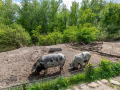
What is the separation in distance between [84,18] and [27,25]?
1886 cm

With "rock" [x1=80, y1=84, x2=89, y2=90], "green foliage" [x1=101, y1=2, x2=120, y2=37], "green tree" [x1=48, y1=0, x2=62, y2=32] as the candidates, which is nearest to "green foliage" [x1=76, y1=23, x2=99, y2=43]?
"green foliage" [x1=101, y1=2, x2=120, y2=37]

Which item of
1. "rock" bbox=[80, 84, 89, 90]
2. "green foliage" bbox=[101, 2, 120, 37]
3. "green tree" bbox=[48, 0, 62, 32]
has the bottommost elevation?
"rock" bbox=[80, 84, 89, 90]

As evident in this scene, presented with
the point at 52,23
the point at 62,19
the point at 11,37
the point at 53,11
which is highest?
the point at 53,11

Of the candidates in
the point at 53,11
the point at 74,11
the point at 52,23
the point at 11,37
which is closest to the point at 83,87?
the point at 11,37

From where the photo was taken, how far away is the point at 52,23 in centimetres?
2875

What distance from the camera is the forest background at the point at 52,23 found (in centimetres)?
1473

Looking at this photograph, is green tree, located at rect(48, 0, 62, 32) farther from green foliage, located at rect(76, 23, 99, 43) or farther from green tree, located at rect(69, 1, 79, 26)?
green foliage, located at rect(76, 23, 99, 43)

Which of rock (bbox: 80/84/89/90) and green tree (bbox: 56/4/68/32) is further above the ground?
green tree (bbox: 56/4/68/32)

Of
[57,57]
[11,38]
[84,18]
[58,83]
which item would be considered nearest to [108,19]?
[84,18]

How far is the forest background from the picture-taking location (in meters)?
14.7

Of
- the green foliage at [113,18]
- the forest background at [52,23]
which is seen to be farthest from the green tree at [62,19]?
the green foliage at [113,18]

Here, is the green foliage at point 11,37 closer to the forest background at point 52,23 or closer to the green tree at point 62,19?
the forest background at point 52,23

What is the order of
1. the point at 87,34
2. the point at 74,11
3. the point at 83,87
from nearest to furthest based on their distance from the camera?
1. the point at 83,87
2. the point at 87,34
3. the point at 74,11

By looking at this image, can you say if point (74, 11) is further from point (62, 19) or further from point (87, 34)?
point (87, 34)
